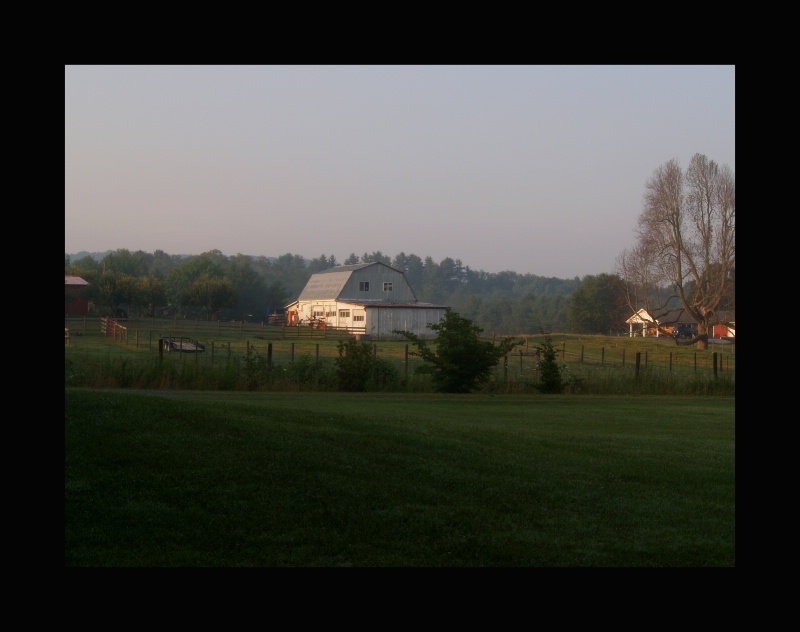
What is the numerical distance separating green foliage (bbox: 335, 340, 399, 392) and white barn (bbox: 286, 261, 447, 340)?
14487 millimetres

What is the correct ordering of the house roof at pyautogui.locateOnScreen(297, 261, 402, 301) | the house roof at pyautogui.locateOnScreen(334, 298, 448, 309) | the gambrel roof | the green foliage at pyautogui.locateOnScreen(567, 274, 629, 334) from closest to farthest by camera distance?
the house roof at pyautogui.locateOnScreen(334, 298, 448, 309)
the gambrel roof
the house roof at pyautogui.locateOnScreen(297, 261, 402, 301)
the green foliage at pyautogui.locateOnScreen(567, 274, 629, 334)

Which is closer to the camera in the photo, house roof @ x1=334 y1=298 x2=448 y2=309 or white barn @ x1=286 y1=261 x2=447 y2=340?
house roof @ x1=334 y1=298 x2=448 y2=309

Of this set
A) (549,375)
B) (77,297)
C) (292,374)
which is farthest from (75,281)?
(549,375)

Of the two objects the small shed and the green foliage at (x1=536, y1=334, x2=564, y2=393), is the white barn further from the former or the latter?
the green foliage at (x1=536, y1=334, x2=564, y2=393)

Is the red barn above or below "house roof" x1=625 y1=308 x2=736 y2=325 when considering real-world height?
above

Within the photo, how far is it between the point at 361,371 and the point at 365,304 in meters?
17.2

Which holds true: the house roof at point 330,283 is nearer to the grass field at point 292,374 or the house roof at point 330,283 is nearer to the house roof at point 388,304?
the house roof at point 388,304

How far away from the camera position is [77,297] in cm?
4228

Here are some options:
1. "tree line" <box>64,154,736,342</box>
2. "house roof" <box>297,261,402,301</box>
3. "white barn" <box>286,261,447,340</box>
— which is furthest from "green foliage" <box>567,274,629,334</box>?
"house roof" <box>297,261,402,301</box>

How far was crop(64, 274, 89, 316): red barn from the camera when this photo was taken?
137ft

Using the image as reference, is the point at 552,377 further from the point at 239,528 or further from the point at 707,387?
the point at 239,528

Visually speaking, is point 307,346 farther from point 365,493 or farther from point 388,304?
point 365,493

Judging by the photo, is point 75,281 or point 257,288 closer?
point 75,281

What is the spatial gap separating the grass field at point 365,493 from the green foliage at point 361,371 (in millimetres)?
9923
